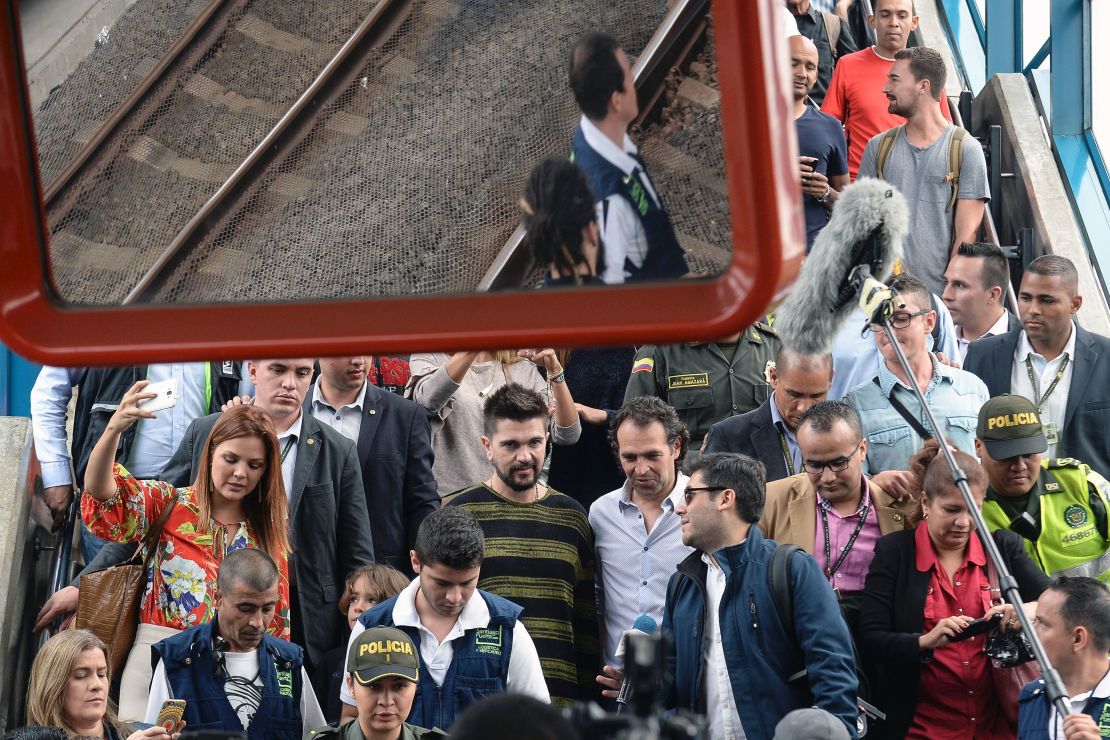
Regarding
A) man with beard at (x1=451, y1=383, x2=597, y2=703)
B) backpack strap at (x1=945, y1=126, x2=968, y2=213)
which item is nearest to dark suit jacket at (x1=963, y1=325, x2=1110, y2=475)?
backpack strap at (x1=945, y1=126, x2=968, y2=213)

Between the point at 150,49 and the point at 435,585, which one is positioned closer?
the point at 150,49

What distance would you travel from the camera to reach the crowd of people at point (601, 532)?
604 centimetres

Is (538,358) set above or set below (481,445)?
above

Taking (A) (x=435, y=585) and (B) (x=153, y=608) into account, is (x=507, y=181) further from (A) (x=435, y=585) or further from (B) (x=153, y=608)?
(B) (x=153, y=608)

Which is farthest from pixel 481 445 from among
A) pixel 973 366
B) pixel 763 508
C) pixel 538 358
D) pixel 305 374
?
pixel 973 366

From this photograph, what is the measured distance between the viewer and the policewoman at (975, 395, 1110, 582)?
675 cm

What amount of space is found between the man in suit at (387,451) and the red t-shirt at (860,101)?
4401 mm

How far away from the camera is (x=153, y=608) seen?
6.48 metres

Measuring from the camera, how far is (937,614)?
20.8 ft

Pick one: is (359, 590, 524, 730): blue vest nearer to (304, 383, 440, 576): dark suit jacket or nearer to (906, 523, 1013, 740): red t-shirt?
(304, 383, 440, 576): dark suit jacket

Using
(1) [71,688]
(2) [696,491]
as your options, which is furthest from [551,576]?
(1) [71,688]

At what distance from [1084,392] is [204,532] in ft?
14.6

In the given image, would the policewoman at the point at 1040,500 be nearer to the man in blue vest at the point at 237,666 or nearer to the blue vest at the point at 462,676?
the blue vest at the point at 462,676

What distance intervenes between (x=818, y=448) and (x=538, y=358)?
1.63 m
